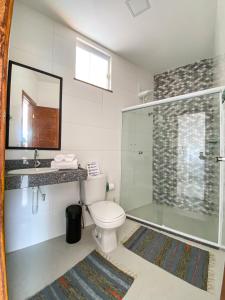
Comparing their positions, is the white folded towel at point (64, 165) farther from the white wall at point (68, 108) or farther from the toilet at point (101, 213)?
the toilet at point (101, 213)

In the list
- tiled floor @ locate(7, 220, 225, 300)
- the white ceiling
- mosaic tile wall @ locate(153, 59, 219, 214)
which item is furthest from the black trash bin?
the white ceiling

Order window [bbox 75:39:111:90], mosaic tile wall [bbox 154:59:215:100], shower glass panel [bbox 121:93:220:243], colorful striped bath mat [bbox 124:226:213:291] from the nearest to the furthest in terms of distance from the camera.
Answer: colorful striped bath mat [bbox 124:226:213:291] → shower glass panel [bbox 121:93:220:243] → window [bbox 75:39:111:90] → mosaic tile wall [bbox 154:59:215:100]

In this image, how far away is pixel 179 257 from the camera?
62.3 inches

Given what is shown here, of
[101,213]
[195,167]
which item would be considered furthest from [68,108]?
[195,167]

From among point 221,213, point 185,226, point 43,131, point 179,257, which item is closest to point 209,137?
point 221,213

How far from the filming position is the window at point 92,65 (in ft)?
7.13

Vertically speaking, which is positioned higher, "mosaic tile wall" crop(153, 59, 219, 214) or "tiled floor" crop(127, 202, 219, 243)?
"mosaic tile wall" crop(153, 59, 219, 214)

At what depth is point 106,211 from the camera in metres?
1.70

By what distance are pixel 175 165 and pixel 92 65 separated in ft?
6.47

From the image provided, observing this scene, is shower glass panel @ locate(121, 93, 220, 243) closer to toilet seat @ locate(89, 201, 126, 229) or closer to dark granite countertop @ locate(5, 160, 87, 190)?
toilet seat @ locate(89, 201, 126, 229)

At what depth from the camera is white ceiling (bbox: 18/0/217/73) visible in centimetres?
164

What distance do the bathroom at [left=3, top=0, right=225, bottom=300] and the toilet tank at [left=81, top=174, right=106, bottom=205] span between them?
0.04 feet

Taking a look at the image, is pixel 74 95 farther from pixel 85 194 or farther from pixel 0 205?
pixel 0 205

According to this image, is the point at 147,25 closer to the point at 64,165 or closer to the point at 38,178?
the point at 64,165
